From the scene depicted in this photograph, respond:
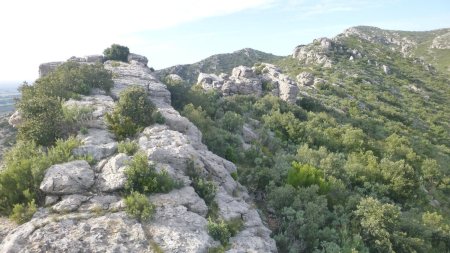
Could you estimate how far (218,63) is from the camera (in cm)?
10550

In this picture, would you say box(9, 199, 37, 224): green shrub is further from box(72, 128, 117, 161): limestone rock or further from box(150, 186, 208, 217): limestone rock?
box(150, 186, 208, 217): limestone rock

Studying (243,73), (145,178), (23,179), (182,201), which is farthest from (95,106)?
(243,73)

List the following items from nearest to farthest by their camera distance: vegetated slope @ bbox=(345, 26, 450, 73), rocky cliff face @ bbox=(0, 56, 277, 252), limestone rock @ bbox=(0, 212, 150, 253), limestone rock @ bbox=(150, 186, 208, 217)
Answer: limestone rock @ bbox=(0, 212, 150, 253)
rocky cliff face @ bbox=(0, 56, 277, 252)
limestone rock @ bbox=(150, 186, 208, 217)
vegetated slope @ bbox=(345, 26, 450, 73)

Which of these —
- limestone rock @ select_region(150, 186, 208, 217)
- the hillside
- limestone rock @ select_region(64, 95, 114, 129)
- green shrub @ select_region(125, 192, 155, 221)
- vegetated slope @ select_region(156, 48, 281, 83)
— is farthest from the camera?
vegetated slope @ select_region(156, 48, 281, 83)

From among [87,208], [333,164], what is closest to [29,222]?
[87,208]

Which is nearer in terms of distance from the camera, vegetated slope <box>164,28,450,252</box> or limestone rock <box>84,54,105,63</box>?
vegetated slope <box>164,28,450,252</box>

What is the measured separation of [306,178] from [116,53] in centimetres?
3072

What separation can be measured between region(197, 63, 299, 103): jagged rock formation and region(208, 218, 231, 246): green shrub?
96.8 ft

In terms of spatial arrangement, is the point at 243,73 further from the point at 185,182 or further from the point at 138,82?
the point at 185,182

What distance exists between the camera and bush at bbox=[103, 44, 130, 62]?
133 feet

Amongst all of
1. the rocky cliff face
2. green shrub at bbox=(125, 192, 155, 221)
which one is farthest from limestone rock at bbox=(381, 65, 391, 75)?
green shrub at bbox=(125, 192, 155, 221)

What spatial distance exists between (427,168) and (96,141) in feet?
86.3

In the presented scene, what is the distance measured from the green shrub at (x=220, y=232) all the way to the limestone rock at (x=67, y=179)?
14.5 ft

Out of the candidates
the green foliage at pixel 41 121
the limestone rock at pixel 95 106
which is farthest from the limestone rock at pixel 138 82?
the green foliage at pixel 41 121
